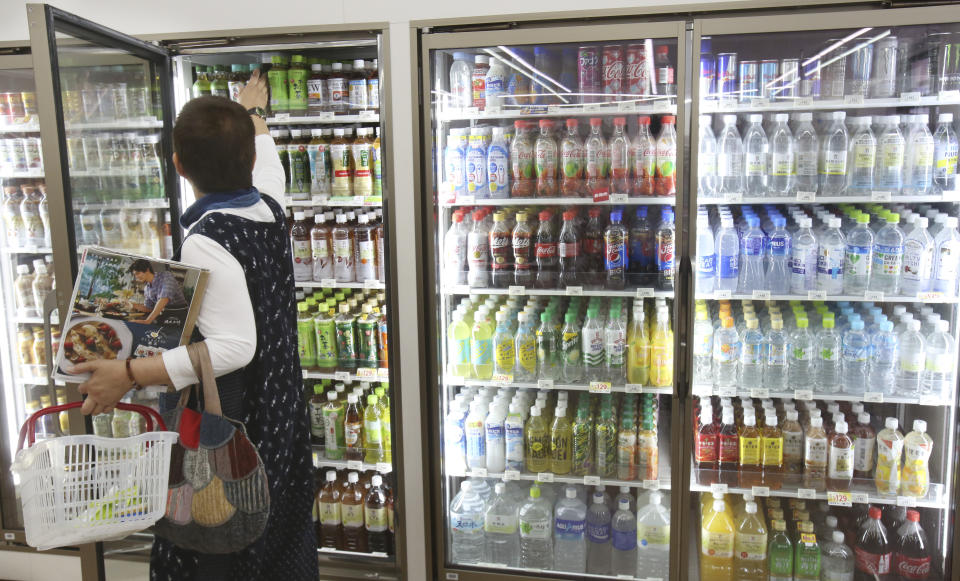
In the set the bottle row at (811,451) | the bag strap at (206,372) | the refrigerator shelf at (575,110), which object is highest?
the refrigerator shelf at (575,110)

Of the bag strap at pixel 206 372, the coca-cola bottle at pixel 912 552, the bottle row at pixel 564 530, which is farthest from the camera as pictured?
the bottle row at pixel 564 530

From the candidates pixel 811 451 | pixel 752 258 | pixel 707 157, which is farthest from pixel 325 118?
pixel 811 451

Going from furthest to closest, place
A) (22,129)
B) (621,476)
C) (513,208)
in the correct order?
(22,129), (513,208), (621,476)

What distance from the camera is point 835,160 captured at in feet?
9.11

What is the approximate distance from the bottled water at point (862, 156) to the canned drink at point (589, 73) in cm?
100

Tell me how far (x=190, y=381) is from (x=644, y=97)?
1.92 metres

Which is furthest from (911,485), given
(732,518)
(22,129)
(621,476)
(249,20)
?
(22,129)

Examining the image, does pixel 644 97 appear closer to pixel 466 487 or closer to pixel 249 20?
pixel 249 20

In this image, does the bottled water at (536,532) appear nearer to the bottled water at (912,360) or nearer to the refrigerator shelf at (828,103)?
the bottled water at (912,360)

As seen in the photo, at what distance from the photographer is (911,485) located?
2.77 metres

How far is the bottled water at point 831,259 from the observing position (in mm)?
2807

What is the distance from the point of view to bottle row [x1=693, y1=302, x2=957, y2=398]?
2807mm

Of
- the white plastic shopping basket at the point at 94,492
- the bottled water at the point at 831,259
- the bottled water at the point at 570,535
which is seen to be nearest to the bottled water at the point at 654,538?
the bottled water at the point at 570,535

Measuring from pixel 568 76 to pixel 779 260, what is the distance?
112cm
